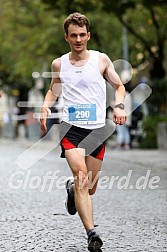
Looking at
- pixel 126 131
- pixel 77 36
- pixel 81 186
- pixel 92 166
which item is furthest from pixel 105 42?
pixel 81 186

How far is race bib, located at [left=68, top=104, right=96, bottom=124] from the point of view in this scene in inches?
262

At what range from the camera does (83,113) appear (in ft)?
21.8

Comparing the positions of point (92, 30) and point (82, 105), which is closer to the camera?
point (82, 105)

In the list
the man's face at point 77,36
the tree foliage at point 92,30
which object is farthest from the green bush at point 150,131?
the man's face at point 77,36

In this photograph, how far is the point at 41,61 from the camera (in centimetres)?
3291

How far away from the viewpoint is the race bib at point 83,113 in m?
6.66

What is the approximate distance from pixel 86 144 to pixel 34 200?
3.68m

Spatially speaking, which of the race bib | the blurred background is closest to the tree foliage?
the blurred background

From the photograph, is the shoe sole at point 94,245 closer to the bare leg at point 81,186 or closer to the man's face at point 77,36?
the bare leg at point 81,186

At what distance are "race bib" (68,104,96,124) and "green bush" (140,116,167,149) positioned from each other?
1525cm

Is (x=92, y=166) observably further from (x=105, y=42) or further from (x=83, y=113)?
(x=105, y=42)

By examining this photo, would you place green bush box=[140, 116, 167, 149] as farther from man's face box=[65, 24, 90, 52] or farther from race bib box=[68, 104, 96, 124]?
man's face box=[65, 24, 90, 52]

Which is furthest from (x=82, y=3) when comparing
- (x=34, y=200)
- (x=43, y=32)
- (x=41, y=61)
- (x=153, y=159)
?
(x=41, y=61)

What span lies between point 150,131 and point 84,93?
50.9 ft
